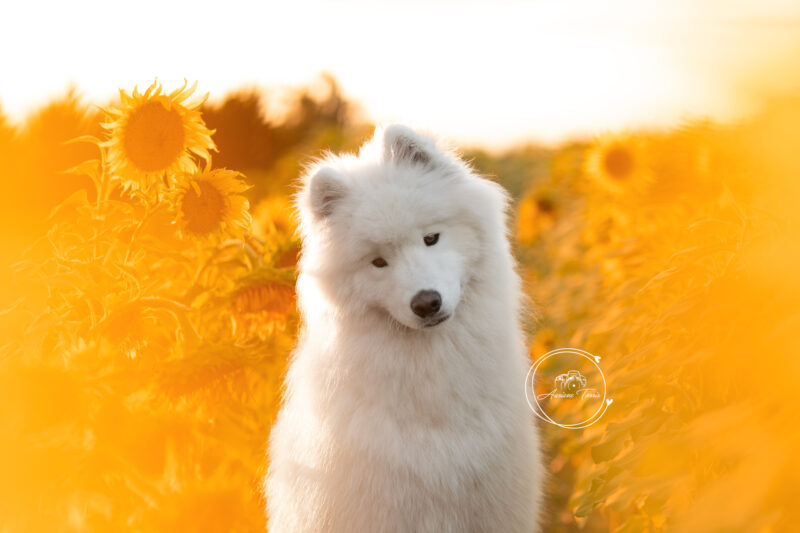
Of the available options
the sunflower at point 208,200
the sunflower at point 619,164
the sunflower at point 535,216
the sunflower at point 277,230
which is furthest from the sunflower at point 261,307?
the sunflower at point 535,216

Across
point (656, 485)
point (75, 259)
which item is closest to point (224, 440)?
point (75, 259)

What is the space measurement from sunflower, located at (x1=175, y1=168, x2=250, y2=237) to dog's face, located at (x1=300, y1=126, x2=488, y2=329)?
1.70 feet

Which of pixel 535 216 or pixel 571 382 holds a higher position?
pixel 571 382

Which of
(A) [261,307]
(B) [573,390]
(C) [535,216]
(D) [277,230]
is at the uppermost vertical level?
(D) [277,230]

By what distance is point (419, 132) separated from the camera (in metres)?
2.62

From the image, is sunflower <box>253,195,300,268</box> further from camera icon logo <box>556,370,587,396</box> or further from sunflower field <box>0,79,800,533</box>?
camera icon logo <box>556,370,587,396</box>

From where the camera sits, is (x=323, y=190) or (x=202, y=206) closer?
(x=323, y=190)

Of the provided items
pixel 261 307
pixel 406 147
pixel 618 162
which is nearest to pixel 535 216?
pixel 618 162

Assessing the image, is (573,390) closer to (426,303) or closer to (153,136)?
(426,303)

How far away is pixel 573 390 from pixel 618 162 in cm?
142

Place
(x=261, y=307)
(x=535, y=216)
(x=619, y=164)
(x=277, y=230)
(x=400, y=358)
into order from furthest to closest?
1. (x=535, y=216)
2. (x=619, y=164)
3. (x=277, y=230)
4. (x=261, y=307)
5. (x=400, y=358)

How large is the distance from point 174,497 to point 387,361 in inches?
52.7

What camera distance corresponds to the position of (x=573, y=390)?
3.03m

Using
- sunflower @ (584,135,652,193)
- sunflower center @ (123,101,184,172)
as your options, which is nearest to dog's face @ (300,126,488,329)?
sunflower center @ (123,101,184,172)
